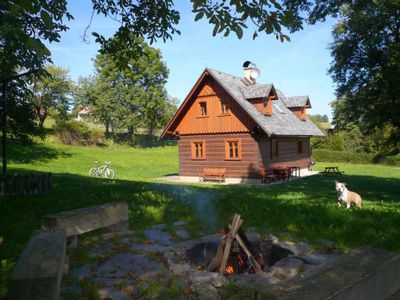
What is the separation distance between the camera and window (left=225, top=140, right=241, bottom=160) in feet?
81.4

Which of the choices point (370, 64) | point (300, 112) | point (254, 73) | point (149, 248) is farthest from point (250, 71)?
point (149, 248)

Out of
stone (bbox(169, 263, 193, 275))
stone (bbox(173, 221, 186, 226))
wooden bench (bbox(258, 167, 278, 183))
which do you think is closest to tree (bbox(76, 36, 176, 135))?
wooden bench (bbox(258, 167, 278, 183))

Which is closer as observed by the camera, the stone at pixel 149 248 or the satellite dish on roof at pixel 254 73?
the stone at pixel 149 248

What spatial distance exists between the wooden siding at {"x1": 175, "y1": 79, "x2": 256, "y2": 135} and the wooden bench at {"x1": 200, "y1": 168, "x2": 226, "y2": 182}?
8.23 feet

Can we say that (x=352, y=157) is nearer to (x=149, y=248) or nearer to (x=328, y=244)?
(x=328, y=244)

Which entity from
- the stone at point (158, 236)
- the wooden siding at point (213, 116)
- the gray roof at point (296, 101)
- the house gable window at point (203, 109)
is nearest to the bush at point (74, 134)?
the wooden siding at point (213, 116)

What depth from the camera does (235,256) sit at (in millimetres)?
5168

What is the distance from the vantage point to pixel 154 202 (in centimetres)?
854

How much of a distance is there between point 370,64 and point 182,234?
45.4 ft

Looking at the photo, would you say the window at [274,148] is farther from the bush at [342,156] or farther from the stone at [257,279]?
the stone at [257,279]

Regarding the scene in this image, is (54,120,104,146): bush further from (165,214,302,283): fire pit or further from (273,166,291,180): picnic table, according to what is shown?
(165,214,302,283): fire pit

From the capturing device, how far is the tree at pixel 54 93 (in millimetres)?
45225

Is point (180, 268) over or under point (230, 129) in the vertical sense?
under

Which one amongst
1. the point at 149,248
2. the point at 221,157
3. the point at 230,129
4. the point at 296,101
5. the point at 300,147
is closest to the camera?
the point at 149,248
